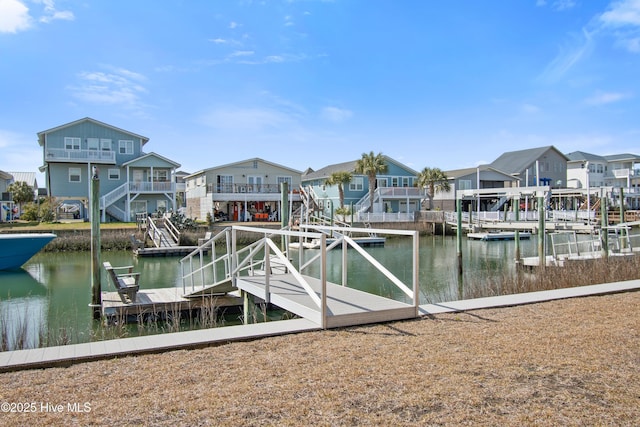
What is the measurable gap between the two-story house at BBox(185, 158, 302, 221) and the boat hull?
2224 cm

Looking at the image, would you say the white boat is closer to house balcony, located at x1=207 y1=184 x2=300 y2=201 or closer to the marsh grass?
house balcony, located at x1=207 y1=184 x2=300 y2=201

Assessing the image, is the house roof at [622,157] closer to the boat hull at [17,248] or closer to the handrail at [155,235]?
the handrail at [155,235]

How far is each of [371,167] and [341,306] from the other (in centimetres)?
4435

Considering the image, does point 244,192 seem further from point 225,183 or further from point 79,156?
point 79,156

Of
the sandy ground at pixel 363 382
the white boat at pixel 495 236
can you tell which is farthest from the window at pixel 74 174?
the sandy ground at pixel 363 382

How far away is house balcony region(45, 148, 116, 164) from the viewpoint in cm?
4138

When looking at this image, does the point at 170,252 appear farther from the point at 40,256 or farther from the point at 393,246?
the point at 393,246

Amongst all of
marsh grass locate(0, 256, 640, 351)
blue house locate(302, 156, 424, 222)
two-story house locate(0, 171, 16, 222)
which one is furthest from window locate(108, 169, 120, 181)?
marsh grass locate(0, 256, 640, 351)

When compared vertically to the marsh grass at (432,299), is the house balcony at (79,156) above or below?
above

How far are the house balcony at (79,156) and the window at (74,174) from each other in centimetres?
136

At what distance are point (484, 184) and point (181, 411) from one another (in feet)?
199

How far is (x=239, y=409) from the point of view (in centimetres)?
421

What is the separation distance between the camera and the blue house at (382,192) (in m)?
52.4

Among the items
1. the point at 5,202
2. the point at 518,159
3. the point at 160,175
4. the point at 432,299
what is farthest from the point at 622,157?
the point at 5,202
